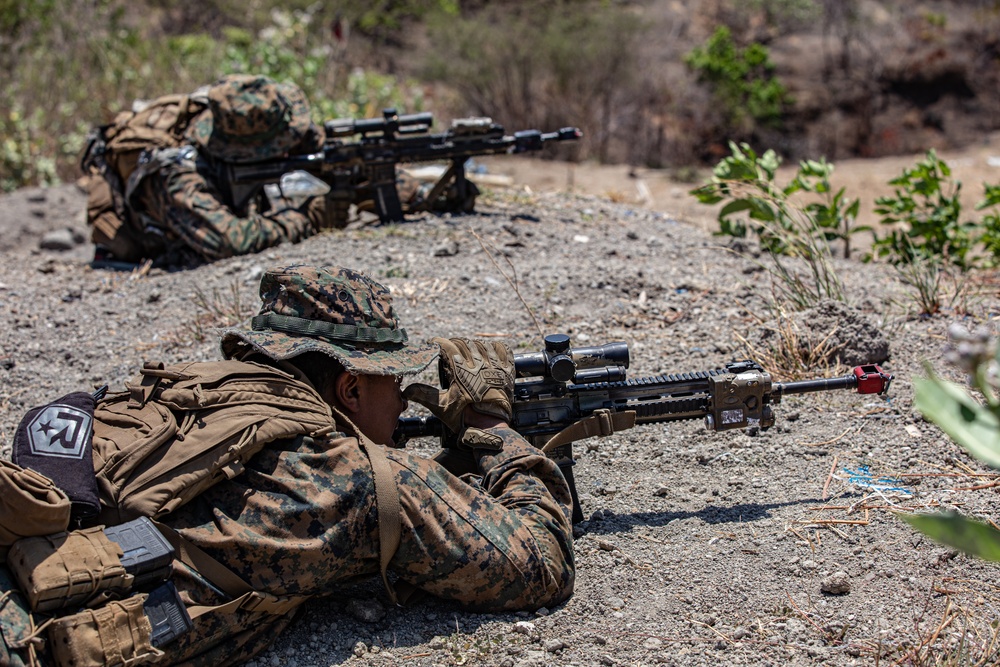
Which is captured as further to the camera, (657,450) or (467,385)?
(657,450)

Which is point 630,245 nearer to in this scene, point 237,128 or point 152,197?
point 237,128

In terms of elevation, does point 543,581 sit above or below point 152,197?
below

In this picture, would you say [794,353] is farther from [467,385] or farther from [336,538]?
[336,538]

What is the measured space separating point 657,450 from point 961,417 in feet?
8.17

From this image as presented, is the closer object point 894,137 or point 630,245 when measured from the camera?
point 630,245

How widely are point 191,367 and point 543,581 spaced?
1095 mm

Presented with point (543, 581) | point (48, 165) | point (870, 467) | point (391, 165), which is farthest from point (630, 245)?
point (48, 165)

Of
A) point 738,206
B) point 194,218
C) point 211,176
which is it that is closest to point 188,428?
point 738,206

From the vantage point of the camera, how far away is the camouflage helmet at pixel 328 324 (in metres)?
2.46

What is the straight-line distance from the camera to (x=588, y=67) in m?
12.4

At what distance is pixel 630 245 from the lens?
19.7 feet

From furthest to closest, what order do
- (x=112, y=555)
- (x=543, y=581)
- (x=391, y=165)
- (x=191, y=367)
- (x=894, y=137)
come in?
(x=894, y=137) < (x=391, y=165) < (x=543, y=581) < (x=191, y=367) < (x=112, y=555)

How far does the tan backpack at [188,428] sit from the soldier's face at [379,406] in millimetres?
165

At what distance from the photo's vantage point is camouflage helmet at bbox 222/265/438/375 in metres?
2.46
